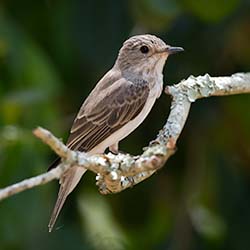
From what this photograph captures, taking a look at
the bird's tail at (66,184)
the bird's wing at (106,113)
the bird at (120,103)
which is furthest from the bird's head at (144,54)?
the bird's tail at (66,184)

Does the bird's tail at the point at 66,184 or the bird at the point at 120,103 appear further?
the bird at the point at 120,103

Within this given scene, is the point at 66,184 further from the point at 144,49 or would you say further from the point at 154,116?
the point at 154,116

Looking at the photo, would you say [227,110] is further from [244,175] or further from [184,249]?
[184,249]

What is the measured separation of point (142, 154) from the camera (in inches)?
161

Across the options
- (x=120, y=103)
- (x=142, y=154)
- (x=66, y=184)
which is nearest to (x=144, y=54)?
(x=120, y=103)

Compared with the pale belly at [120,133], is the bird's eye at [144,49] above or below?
above

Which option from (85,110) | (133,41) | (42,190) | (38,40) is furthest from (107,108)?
(38,40)

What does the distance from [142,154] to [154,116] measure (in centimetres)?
315

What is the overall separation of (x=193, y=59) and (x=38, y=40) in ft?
3.21

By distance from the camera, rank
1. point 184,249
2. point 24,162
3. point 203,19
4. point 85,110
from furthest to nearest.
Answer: point 184,249, point 203,19, point 24,162, point 85,110

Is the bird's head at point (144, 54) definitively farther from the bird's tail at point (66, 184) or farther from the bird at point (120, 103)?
the bird's tail at point (66, 184)

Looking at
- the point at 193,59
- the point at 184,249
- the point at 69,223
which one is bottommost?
the point at 184,249

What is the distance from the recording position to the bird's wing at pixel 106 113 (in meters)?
5.50

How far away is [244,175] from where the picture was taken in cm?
726
